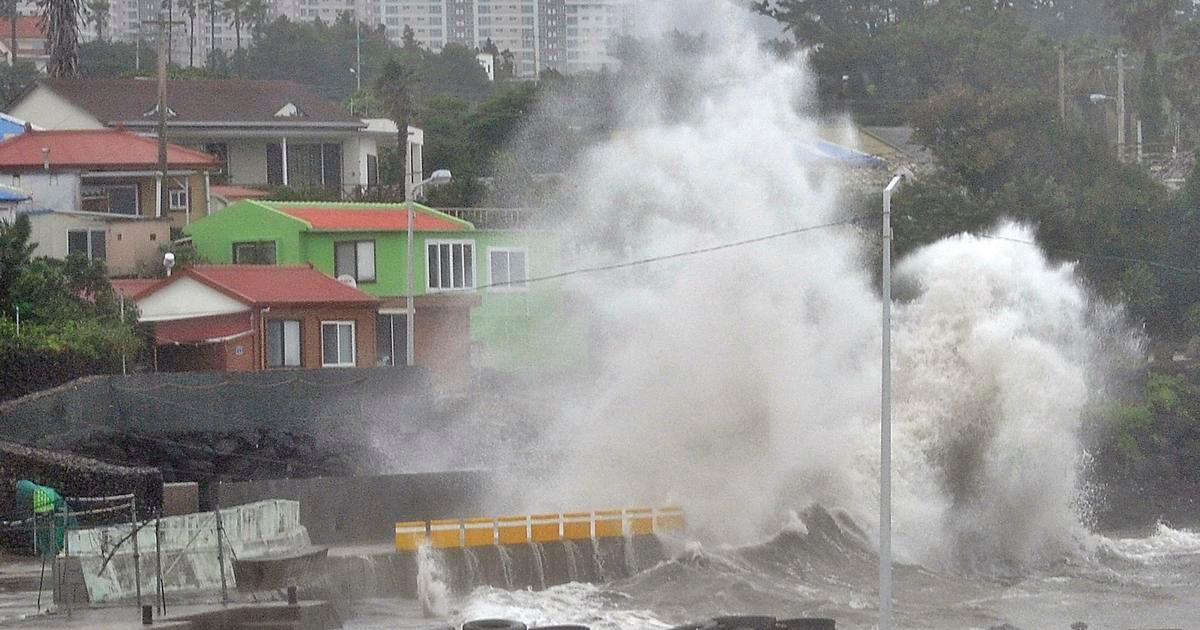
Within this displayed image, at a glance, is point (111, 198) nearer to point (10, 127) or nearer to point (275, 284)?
point (10, 127)

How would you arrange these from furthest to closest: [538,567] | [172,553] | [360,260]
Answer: [360,260] < [538,567] < [172,553]

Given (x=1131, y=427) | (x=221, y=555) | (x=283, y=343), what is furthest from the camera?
(x=1131, y=427)

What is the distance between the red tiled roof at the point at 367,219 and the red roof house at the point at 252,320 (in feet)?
14.4

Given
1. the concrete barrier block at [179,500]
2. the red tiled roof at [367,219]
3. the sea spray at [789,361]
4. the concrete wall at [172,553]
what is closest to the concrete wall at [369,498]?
the concrete barrier block at [179,500]

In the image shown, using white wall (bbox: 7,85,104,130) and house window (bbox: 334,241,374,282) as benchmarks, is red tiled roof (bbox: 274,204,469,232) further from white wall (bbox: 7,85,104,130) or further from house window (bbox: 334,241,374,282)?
white wall (bbox: 7,85,104,130)

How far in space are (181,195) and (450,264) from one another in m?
11.8

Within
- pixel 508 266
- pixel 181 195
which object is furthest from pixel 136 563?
pixel 181 195

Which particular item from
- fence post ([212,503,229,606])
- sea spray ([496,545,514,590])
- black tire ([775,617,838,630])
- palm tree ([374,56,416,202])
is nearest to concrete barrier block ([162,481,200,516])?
fence post ([212,503,229,606])

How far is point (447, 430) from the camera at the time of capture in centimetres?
4788

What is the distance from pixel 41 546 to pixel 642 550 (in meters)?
11.0

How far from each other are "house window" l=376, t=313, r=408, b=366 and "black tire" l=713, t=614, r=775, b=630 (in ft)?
88.9

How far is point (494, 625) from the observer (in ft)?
92.6

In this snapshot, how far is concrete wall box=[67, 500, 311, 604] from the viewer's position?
98.8ft

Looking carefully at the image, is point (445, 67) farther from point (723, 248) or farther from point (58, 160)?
point (723, 248)
